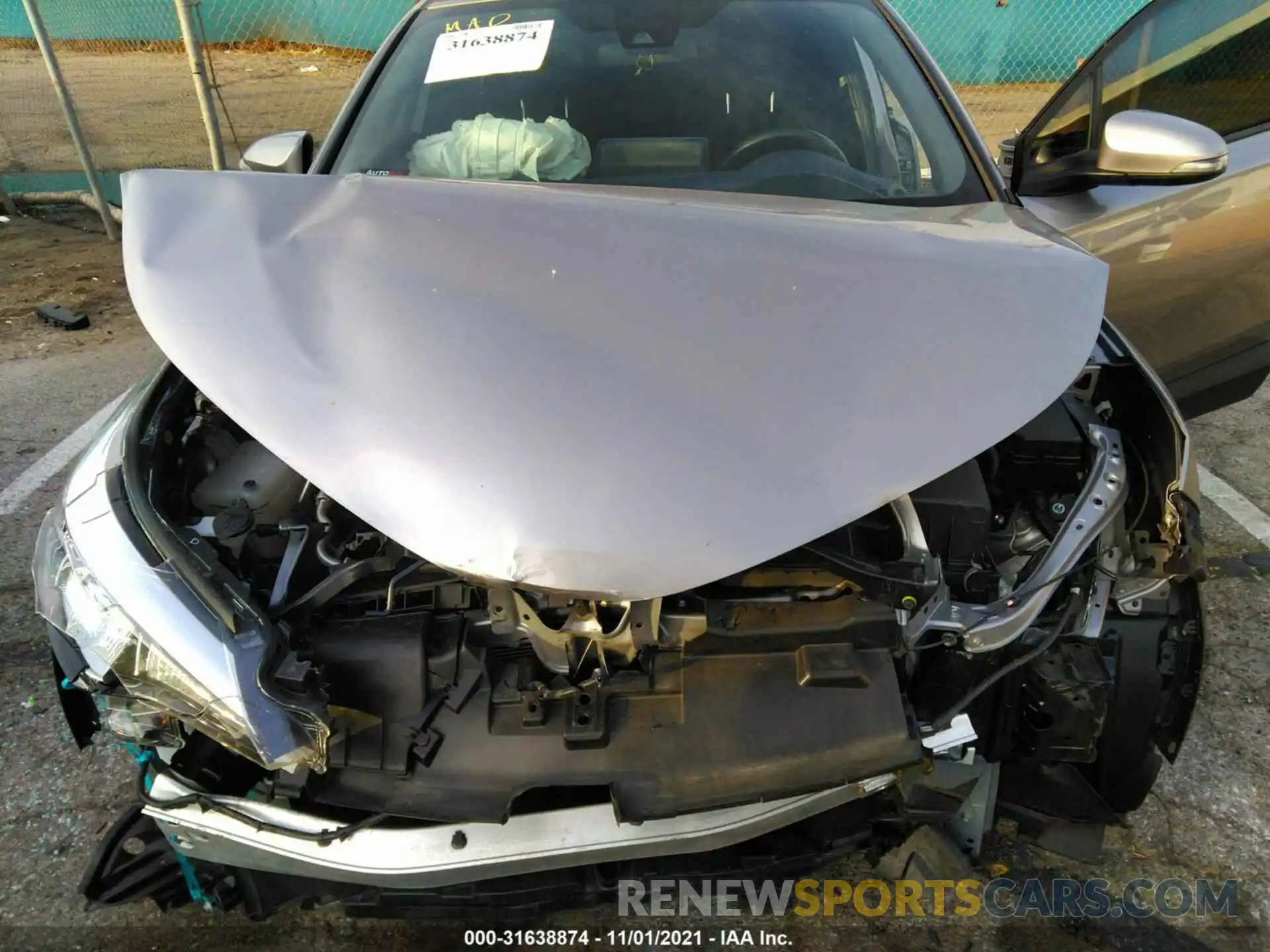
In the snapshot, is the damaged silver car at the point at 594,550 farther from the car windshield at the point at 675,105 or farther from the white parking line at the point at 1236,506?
the white parking line at the point at 1236,506

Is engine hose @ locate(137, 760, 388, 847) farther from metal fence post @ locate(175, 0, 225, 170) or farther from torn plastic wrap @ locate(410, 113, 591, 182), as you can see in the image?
metal fence post @ locate(175, 0, 225, 170)

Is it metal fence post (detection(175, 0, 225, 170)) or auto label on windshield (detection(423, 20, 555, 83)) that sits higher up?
auto label on windshield (detection(423, 20, 555, 83))

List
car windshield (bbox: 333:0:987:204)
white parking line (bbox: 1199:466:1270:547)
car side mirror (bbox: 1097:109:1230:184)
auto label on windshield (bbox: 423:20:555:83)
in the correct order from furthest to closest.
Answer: white parking line (bbox: 1199:466:1270:547), auto label on windshield (bbox: 423:20:555:83), car windshield (bbox: 333:0:987:204), car side mirror (bbox: 1097:109:1230:184)

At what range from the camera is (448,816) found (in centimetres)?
145

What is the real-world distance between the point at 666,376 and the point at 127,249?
1.14 m

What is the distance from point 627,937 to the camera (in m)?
1.86

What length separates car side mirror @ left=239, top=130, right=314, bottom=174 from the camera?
7.94 feet

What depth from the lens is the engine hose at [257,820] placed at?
1.49 meters

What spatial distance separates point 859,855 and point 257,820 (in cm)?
132

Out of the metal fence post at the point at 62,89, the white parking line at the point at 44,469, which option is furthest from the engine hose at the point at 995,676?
the metal fence post at the point at 62,89

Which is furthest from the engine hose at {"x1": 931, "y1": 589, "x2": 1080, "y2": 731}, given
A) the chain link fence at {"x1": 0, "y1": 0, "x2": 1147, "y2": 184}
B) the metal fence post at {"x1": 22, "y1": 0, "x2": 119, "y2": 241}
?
the chain link fence at {"x1": 0, "y1": 0, "x2": 1147, "y2": 184}

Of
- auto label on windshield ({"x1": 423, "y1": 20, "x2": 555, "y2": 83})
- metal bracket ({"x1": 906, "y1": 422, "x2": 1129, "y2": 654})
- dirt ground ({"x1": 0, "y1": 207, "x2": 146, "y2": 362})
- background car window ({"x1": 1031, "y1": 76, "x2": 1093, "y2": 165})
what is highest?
auto label on windshield ({"x1": 423, "y1": 20, "x2": 555, "y2": 83})

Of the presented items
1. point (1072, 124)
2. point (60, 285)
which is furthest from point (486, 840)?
point (60, 285)

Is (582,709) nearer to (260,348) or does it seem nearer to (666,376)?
(666,376)
